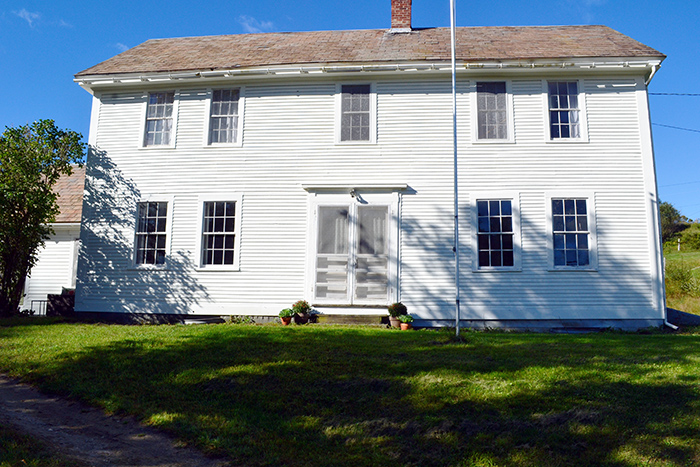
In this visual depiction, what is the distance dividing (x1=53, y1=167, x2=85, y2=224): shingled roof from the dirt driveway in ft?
37.8

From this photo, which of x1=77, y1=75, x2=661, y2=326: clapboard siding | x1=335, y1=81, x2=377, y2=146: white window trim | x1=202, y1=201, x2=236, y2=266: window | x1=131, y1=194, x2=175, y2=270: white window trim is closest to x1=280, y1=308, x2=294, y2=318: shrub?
x1=77, y1=75, x2=661, y2=326: clapboard siding

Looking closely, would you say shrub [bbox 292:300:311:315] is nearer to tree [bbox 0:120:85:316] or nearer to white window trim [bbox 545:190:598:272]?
white window trim [bbox 545:190:598:272]

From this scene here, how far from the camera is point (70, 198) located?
17.3 m

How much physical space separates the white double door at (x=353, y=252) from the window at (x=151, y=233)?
4.15m

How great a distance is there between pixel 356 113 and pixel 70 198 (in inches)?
446

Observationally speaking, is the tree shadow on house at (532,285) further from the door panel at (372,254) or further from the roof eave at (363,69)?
the roof eave at (363,69)

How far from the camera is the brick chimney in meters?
15.2

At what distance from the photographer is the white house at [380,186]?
38.8ft

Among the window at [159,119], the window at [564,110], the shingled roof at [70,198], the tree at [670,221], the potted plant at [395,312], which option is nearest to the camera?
the potted plant at [395,312]

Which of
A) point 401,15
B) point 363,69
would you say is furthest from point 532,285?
point 401,15

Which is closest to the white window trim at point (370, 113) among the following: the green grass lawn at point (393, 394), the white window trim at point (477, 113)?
the white window trim at point (477, 113)

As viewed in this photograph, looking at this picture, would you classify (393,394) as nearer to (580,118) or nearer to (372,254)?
(372,254)

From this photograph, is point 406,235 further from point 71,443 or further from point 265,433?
point 71,443

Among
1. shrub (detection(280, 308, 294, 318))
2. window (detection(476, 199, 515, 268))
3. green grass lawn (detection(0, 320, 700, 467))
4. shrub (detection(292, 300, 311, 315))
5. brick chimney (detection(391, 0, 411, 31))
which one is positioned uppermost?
brick chimney (detection(391, 0, 411, 31))
